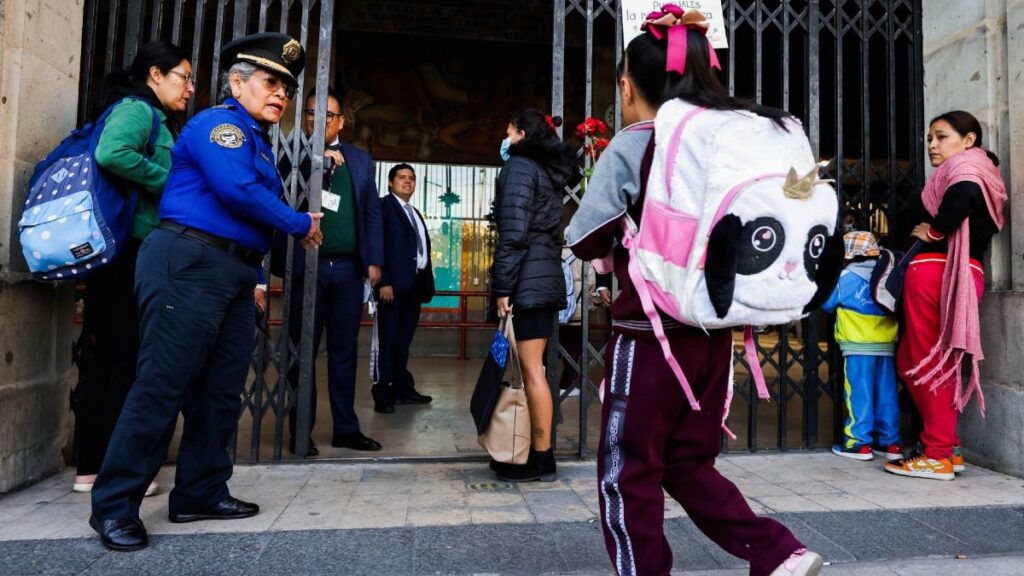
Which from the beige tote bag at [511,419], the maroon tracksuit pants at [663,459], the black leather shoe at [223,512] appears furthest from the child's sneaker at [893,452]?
the black leather shoe at [223,512]

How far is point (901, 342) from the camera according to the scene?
3.89 meters

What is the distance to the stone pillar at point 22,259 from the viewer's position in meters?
3.17

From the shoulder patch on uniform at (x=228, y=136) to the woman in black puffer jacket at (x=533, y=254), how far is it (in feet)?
4.07

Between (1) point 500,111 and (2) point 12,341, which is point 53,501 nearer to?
(2) point 12,341

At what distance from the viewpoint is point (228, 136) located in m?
2.67

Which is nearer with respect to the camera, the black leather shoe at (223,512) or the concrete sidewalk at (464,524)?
the concrete sidewalk at (464,524)

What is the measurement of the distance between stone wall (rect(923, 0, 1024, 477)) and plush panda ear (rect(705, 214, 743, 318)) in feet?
9.63

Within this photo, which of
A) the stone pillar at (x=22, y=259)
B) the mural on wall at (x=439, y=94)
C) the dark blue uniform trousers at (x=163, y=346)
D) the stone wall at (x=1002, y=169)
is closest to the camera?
the dark blue uniform trousers at (x=163, y=346)

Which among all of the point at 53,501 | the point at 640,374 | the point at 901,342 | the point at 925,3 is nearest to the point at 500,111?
the point at 925,3

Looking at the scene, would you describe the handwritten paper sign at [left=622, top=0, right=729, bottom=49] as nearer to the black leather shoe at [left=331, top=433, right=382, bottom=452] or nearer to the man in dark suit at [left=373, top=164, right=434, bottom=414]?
the man in dark suit at [left=373, top=164, right=434, bottom=414]

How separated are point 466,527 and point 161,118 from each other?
227 centimetres

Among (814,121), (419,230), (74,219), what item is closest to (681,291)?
(74,219)

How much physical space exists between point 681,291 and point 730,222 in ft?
0.68

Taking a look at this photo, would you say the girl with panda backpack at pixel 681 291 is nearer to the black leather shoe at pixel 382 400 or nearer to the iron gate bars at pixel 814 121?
Answer: the iron gate bars at pixel 814 121
